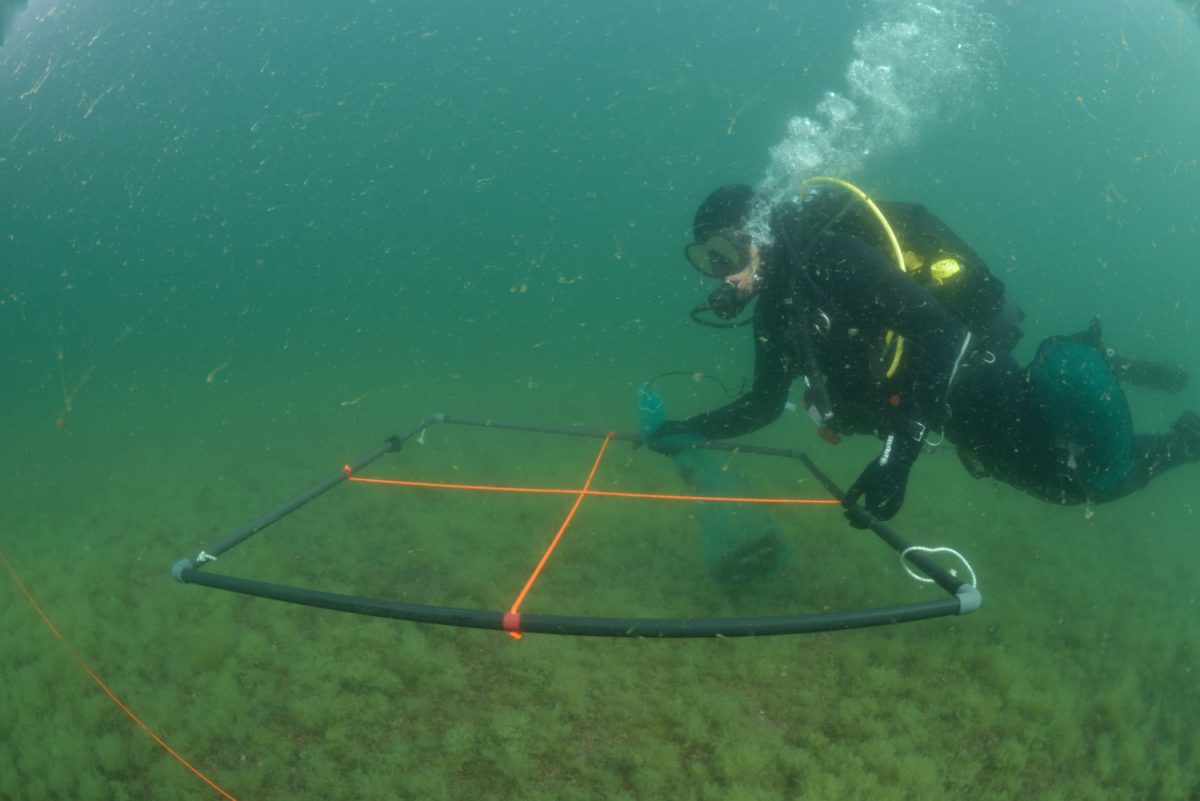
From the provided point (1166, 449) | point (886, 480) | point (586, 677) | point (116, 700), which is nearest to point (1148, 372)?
point (1166, 449)

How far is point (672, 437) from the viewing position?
4961 mm

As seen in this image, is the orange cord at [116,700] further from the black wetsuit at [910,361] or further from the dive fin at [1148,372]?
the dive fin at [1148,372]

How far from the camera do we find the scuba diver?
11.1ft

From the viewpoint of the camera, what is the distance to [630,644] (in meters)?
5.02

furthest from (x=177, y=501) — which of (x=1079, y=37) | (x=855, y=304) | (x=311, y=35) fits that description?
(x=311, y=35)

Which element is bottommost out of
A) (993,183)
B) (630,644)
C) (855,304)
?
(993,183)

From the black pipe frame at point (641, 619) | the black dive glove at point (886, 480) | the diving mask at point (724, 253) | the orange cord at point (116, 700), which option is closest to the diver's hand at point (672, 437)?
the diving mask at point (724, 253)

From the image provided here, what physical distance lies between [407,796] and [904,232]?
180 inches

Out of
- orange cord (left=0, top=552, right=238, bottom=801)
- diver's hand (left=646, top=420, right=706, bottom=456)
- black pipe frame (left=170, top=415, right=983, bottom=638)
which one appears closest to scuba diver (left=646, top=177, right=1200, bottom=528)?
diver's hand (left=646, top=420, right=706, bottom=456)

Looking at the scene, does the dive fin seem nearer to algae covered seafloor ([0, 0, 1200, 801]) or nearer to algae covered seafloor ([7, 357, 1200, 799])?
algae covered seafloor ([0, 0, 1200, 801])

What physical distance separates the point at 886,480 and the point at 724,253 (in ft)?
5.55

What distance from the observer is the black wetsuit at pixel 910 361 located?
132 inches

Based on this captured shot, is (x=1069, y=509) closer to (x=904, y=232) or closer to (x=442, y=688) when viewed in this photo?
(x=904, y=232)

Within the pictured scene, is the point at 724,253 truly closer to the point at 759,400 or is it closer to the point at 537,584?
the point at 759,400
